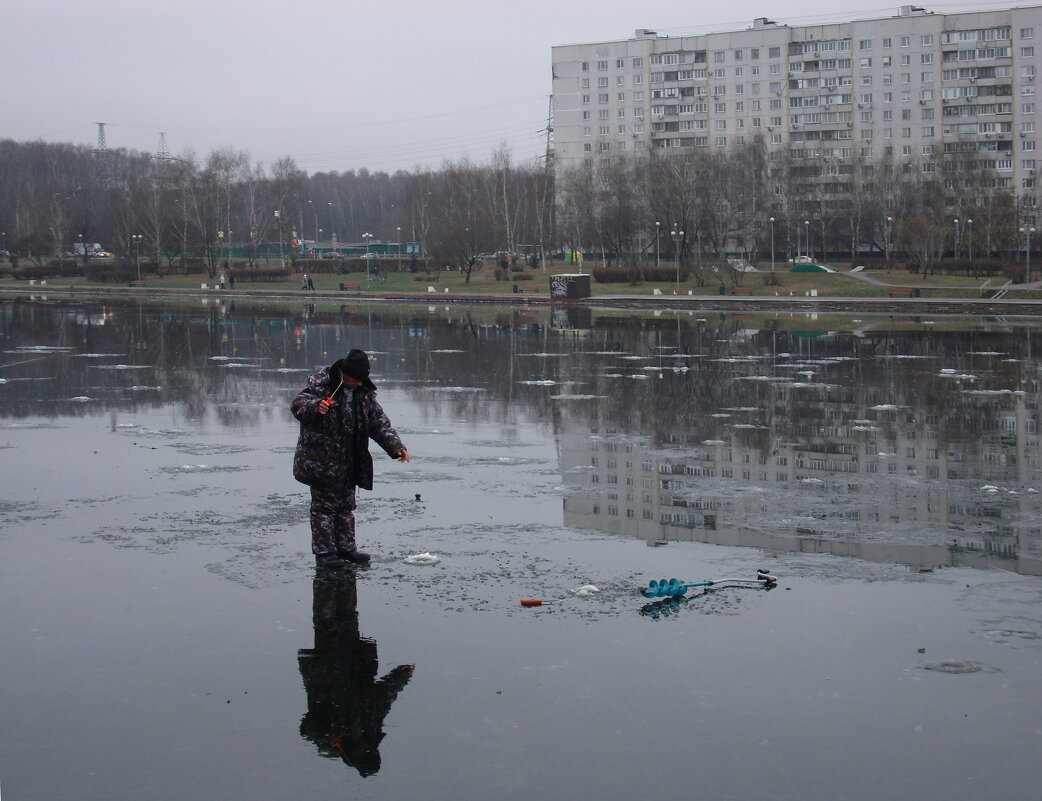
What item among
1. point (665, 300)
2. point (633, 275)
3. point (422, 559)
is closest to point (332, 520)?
point (422, 559)

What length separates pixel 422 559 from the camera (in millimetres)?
9125

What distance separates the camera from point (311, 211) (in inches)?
6959

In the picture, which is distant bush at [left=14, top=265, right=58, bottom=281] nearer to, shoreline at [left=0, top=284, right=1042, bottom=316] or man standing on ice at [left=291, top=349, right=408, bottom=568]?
shoreline at [left=0, top=284, right=1042, bottom=316]

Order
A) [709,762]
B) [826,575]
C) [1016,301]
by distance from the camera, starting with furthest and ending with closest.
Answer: [1016,301]
[826,575]
[709,762]

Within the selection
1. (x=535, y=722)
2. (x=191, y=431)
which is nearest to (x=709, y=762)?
(x=535, y=722)

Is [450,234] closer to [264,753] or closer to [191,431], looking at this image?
[191,431]

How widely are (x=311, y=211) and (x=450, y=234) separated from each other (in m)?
98.8

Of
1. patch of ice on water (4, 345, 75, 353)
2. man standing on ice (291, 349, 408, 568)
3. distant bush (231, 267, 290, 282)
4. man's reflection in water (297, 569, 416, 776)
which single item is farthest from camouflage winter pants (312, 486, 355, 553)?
distant bush (231, 267, 290, 282)

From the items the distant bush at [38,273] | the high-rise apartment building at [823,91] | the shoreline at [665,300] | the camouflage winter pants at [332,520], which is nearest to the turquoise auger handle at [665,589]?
the camouflage winter pants at [332,520]

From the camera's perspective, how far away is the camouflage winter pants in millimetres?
8867

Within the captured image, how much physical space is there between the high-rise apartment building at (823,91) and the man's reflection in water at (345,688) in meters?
94.8

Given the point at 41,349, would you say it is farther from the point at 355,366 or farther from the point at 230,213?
the point at 230,213

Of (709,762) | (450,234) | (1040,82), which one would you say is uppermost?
(1040,82)

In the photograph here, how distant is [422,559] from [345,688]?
2628 millimetres
